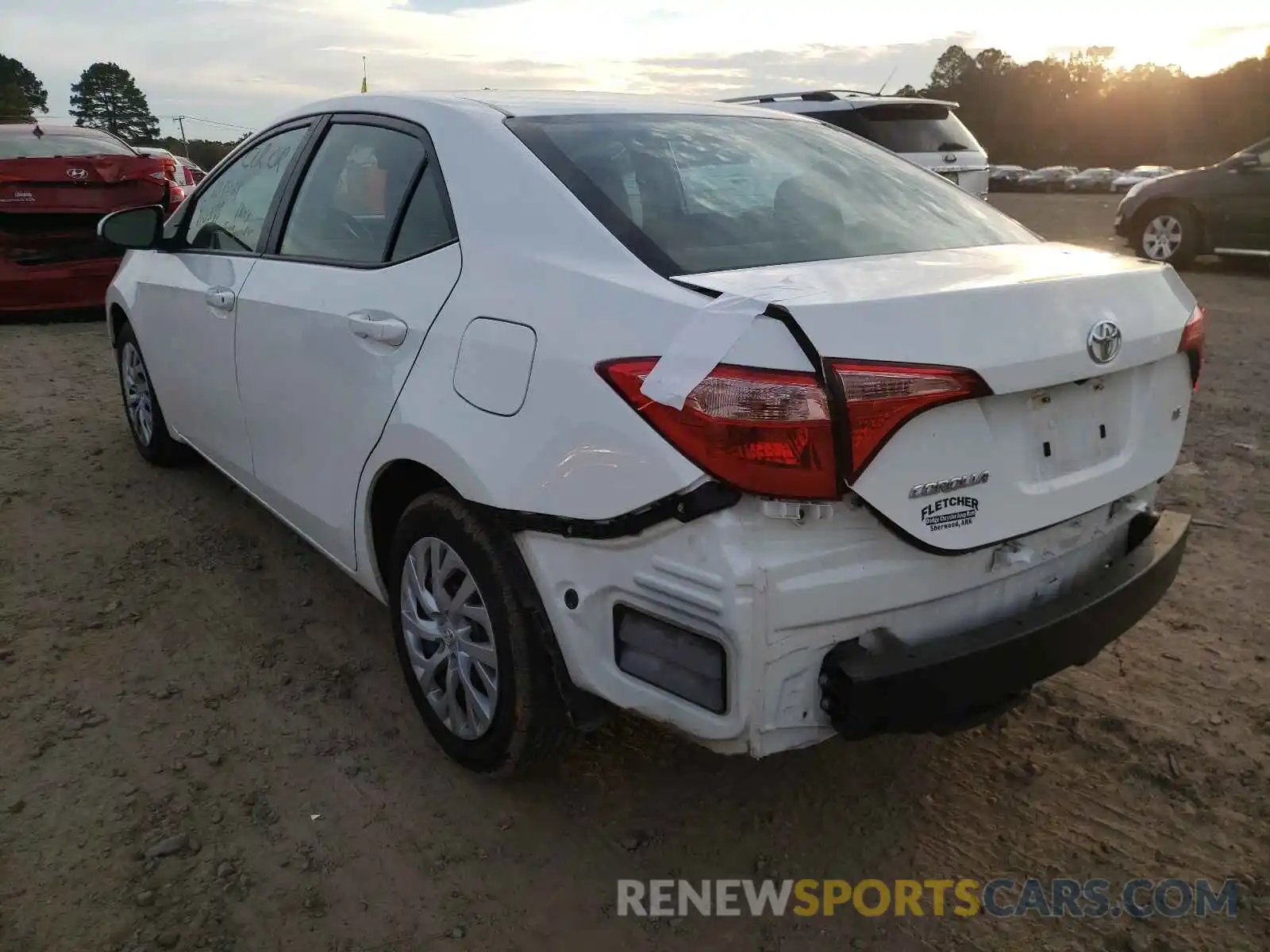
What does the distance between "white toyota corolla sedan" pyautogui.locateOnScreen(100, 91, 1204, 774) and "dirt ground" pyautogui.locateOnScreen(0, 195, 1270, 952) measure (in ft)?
0.97

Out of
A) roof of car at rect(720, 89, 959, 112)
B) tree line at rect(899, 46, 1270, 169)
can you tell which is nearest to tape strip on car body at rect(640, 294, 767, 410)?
roof of car at rect(720, 89, 959, 112)

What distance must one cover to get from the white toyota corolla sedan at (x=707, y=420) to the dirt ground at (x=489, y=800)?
30 centimetres

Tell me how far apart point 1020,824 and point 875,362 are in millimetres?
1337

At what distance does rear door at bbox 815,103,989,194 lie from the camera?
8.40m

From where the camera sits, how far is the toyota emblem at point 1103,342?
1983 mm

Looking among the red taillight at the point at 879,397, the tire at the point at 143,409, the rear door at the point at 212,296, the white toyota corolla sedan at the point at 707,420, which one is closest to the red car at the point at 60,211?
the tire at the point at 143,409

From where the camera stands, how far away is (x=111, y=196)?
7910 millimetres

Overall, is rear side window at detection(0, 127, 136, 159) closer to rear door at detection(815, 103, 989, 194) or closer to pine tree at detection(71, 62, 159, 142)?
rear door at detection(815, 103, 989, 194)

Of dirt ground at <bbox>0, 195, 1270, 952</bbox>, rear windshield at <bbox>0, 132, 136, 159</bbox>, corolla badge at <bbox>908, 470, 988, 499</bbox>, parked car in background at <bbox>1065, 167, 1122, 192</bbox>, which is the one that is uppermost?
parked car in background at <bbox>1065, 167, 1122, 192</bbox>

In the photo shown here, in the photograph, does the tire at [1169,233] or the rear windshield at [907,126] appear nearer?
the rear windshield at [907,126]

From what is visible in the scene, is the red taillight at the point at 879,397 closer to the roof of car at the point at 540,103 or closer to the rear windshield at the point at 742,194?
the rear windshield at the point at 742,194

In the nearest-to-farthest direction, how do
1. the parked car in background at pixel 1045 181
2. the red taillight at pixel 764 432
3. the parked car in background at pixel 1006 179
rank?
the red taillight at pixel 764 432 → the parked car in background at pixel 1045 181 → the parked car in background at pixel 1006 179

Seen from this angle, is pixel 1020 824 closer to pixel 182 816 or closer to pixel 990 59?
pixel 182 816

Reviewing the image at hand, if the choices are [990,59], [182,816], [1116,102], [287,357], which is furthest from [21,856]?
[990,59]
